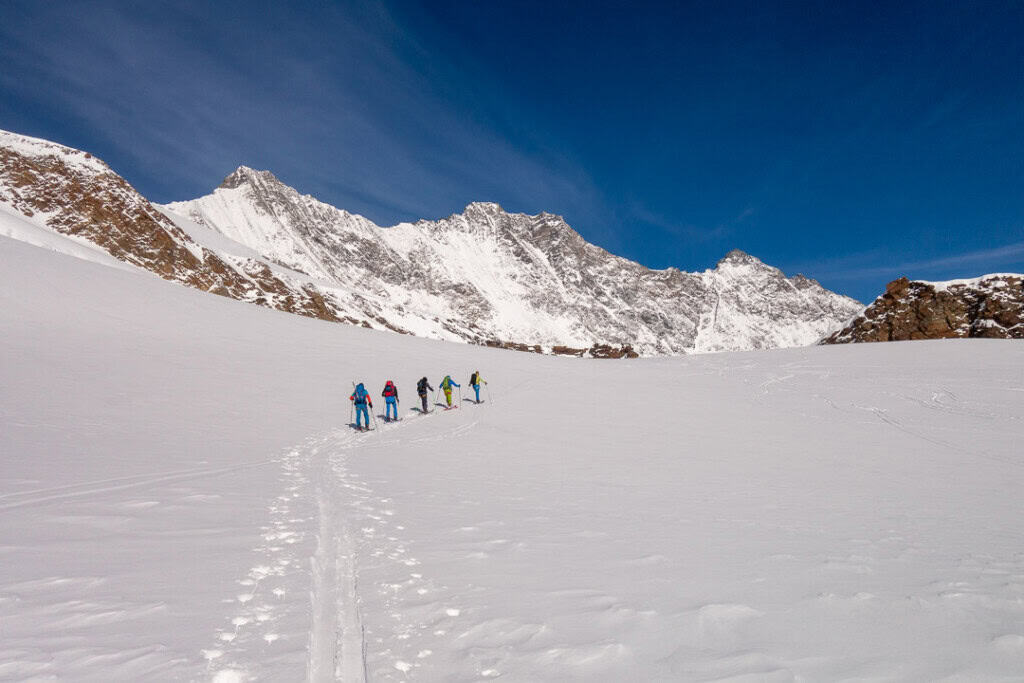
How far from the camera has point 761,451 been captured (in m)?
10.5

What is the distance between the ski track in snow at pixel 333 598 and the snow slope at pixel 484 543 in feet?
0.07

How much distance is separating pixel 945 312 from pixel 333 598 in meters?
63.6

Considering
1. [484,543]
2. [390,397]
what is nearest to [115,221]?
[390,397]

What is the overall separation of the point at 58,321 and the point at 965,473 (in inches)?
1033

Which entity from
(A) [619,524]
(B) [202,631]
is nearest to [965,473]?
(A) [619,524]

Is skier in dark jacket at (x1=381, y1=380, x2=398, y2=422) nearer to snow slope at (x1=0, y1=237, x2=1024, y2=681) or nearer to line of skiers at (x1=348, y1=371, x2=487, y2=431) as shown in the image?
line of skiers at (x1=348, y1=371, x2=487, y2=431)

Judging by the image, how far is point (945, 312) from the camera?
4778cm

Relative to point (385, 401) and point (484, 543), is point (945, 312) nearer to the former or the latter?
point (385, 401)

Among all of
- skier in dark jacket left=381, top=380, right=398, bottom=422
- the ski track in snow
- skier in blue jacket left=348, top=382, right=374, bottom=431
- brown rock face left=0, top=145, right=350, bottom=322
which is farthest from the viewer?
brown rock face left=0, top=145, right=350, bottom=322

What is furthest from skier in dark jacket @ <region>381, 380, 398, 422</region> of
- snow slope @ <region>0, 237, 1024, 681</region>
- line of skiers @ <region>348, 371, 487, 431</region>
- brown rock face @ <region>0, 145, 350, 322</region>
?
brown rock face @ <region>0, 145, 350, 322</region>

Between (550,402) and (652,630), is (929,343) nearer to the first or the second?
(550,402)

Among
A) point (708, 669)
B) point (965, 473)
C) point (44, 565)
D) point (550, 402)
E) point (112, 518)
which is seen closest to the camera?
point (708, 669)

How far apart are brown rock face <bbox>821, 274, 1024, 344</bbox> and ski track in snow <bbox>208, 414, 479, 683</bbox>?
2325 inches

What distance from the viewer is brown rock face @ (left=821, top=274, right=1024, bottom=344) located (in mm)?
44281
